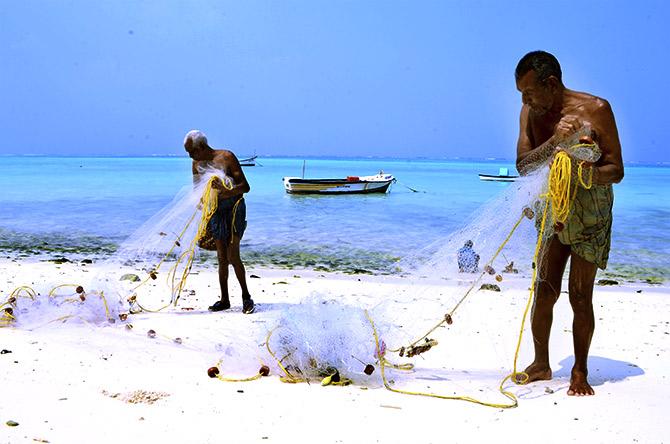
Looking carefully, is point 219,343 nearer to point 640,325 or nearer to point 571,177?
point 571,177

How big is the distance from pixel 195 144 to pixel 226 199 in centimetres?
59

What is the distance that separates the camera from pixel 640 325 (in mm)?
5754

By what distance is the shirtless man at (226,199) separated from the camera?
5930 millimetres

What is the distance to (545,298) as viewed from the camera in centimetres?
398

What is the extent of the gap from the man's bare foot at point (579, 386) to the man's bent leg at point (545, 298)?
291 millimetres

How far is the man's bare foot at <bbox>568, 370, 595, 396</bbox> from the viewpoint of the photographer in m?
3.74

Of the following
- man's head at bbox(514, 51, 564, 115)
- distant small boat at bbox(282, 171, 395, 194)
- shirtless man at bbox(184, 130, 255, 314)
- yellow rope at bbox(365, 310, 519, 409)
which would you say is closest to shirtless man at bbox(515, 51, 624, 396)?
man's head at bbox(514, 51, 564, 115)

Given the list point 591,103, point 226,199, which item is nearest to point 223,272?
point 226,199

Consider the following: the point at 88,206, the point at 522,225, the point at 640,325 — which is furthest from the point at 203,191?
the point at 88,206

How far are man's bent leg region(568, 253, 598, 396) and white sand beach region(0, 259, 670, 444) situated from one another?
105 mm

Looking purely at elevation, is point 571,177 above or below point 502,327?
above

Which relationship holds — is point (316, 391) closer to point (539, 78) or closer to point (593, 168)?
point (593, 168)

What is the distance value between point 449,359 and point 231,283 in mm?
3714

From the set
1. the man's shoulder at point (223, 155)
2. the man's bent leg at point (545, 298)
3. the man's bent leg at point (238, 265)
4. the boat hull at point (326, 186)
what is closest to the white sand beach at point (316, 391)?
the man's bent leg at point (545, 298)
